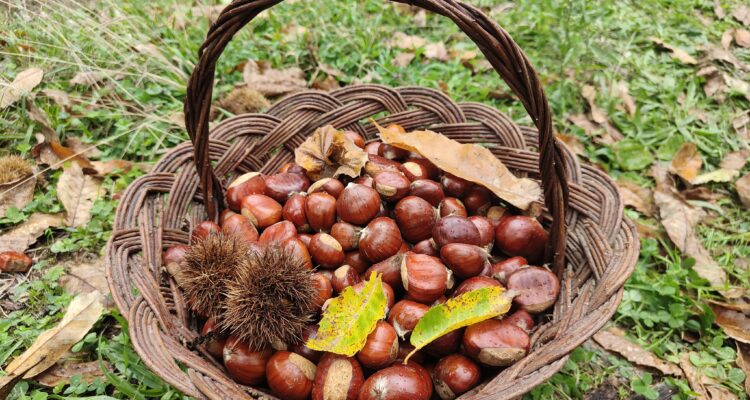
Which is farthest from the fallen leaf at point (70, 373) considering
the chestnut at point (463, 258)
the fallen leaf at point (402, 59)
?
the fallen leaf at point (402, 59)

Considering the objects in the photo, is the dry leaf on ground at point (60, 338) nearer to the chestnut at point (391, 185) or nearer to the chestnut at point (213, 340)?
the chestnut at point (213, 340)

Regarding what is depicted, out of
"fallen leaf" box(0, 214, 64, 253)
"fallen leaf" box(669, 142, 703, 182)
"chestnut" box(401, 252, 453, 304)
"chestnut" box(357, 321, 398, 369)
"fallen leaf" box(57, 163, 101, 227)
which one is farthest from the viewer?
"fallen leaf" box(669, 142, 703, 182)

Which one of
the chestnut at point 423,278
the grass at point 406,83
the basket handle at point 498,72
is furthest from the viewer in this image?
the grass at point 406,83

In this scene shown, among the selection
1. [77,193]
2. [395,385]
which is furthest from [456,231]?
[77,193]

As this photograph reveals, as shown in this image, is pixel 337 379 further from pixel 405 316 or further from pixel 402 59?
pixel 402 59

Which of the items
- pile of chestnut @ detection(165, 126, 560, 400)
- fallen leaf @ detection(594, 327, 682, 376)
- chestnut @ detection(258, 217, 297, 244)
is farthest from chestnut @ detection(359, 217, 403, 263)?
fallen leaf @ detection(594, 327, 682, 376)

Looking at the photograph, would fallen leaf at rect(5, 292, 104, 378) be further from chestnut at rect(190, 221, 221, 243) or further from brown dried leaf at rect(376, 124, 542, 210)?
brown dried leaf at rect(376, 124, 542, 210)
